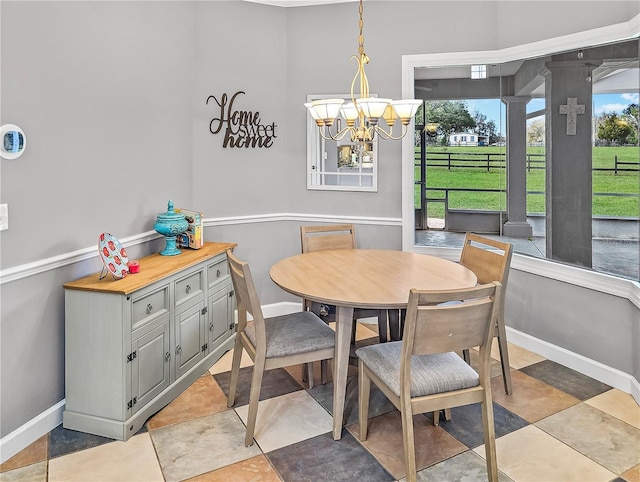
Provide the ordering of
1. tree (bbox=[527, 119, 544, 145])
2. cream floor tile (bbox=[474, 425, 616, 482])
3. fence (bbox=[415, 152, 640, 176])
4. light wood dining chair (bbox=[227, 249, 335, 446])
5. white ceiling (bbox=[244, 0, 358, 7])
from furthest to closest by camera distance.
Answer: white ceiling (bbox=[244, 0, 358, 7]) → fence (bbox=[415, 152, 640, 176]) → tree (bbox=[527, 119, 544, 145]) → light wood dining chair (bbox=[227, 249, 335, 446]) → cream floor tile (bbox=[474, 425, 616, 482])

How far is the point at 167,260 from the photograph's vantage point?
2.99 meters

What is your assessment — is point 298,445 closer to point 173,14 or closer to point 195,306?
point 195,306

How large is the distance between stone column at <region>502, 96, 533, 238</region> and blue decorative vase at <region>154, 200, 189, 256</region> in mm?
2520

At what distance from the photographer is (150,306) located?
2.54m

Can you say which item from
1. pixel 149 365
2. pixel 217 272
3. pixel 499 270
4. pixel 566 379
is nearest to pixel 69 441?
pixel 149 365

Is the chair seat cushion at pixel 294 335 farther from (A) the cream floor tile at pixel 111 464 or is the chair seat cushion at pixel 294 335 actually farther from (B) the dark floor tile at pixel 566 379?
(B) the dark floor tile at pixel 566 379

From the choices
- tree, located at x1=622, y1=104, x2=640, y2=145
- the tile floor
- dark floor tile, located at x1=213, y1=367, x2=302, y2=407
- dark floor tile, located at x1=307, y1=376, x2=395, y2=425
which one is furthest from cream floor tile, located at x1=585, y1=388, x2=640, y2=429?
dark floor tile, located at x1=213, y1=367, x2=302, y2=407

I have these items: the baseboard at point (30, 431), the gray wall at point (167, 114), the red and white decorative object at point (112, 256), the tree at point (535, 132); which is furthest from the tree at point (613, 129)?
the baseboard at point (30, 431)

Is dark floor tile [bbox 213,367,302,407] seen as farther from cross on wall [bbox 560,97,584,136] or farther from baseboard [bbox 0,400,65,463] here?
cross on wall [bbox 560,97,584,136]

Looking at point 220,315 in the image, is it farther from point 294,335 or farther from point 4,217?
point 4,217

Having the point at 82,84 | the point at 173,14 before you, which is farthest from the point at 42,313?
the point at 173,14

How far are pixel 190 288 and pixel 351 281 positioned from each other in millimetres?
1092

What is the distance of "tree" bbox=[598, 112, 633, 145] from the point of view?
9.46 ft

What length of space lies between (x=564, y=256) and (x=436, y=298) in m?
1.94
